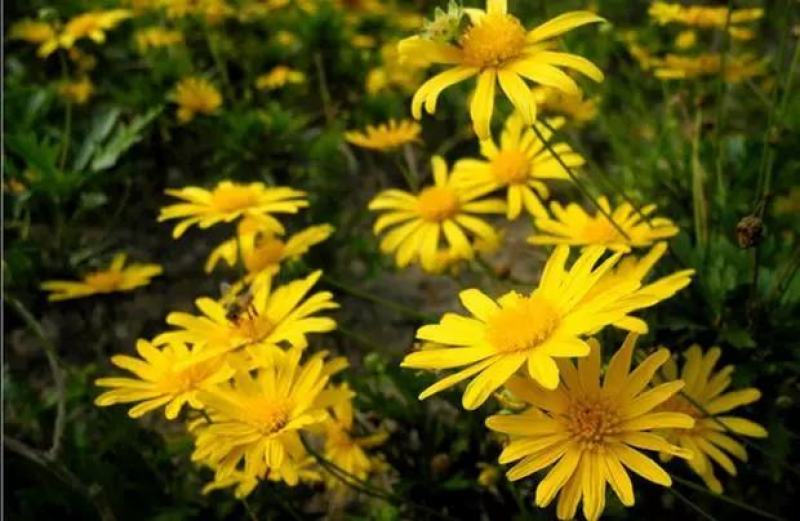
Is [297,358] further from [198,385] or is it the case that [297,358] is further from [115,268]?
[115,268]

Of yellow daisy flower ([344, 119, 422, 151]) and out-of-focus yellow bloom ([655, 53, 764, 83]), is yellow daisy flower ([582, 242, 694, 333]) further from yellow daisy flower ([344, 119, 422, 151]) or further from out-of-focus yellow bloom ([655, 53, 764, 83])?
out-of-focus yellow bloom ([655, 53, 764, 83])

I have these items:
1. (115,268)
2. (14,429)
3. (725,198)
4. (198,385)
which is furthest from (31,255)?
(725,198)

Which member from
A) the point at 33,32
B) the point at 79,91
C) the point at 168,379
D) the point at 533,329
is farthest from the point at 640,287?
the point at 33,32

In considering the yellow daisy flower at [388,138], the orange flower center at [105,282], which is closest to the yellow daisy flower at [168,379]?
the orange flower center at [105,282]

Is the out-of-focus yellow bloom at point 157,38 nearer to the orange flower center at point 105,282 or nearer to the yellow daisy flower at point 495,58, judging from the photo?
the orange flower center at point 105,282

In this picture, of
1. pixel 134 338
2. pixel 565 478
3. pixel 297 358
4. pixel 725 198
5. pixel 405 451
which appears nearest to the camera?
pixel 565 478

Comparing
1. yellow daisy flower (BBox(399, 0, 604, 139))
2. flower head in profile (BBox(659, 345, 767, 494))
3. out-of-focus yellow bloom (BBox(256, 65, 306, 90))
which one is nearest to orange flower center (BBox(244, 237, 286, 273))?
yellow daisy flower (BBox(399, 0, 604, 139))

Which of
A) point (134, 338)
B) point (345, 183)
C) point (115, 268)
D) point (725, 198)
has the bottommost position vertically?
point (134, 338)
